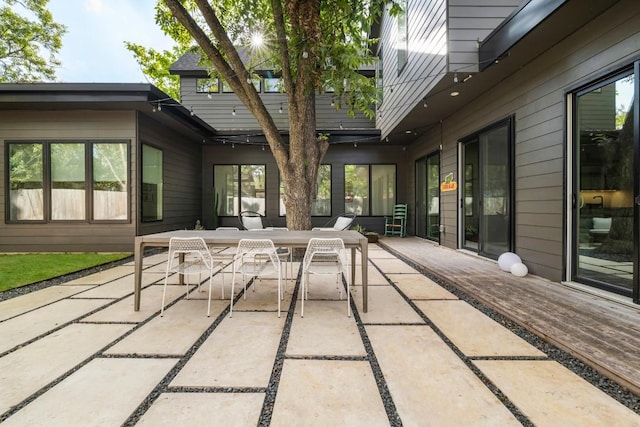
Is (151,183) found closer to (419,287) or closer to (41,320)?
(41,320)

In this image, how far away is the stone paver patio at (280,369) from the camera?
5.03 ft

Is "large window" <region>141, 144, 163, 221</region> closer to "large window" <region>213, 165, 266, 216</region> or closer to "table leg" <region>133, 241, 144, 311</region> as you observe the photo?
"large window" <region>213, 165, 266, 216</region>

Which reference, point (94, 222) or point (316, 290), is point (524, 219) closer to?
point (316, 290)

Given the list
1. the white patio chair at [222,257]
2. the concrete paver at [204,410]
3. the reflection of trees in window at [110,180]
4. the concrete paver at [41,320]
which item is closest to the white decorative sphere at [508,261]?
the white patio chair at [222,257]

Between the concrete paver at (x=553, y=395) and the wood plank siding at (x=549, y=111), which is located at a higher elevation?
the wood plank siding at (x=549, y=111)

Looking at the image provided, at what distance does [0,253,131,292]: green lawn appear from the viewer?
4157mm

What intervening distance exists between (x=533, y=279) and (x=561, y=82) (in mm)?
2399

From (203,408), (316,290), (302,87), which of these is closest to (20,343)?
(203,408)

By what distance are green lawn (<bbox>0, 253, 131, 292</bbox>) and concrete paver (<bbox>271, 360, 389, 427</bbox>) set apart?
405 centimetres

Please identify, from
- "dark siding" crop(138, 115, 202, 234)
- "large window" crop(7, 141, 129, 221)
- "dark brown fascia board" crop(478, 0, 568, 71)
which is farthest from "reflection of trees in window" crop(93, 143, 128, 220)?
"dark brown fascia board" crop(478, 0, 568, 71)

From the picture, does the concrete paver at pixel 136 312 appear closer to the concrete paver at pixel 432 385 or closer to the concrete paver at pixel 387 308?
the concrete paver at pixel 387 308

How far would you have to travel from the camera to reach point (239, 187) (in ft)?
32.9

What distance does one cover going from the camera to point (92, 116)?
20.9ft

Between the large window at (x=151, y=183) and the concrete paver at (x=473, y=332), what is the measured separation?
6.01 m
